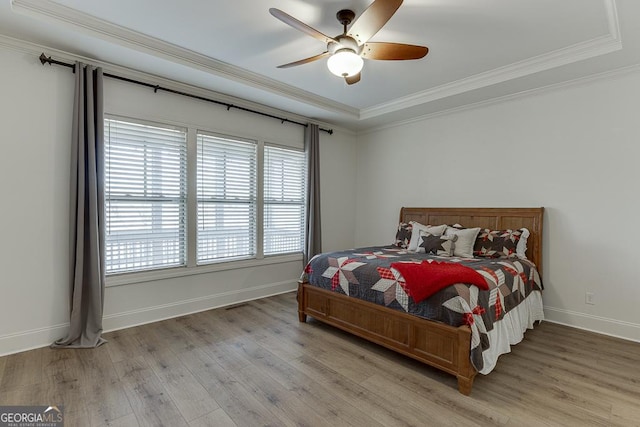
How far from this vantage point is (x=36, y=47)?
2697 mm

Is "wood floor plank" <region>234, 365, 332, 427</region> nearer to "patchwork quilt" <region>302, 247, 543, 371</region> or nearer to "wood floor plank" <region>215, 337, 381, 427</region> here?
"wood floor plank" <region>215, 337, 381, 427</region>

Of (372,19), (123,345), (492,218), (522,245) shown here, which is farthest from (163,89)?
(522,245)

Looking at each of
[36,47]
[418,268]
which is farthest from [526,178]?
[36,47]

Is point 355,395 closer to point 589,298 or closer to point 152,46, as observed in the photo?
point 589,298

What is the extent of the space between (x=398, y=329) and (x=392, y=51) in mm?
2200

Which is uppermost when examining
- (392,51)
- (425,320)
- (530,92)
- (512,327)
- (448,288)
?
(530,92)

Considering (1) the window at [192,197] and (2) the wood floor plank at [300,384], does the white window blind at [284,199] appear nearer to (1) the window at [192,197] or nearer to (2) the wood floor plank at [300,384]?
(1) the window at [192,197]

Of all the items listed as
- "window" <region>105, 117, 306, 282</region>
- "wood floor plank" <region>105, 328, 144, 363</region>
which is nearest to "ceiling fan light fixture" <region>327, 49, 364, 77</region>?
"window" <region>105, 117, 306, 282</region>

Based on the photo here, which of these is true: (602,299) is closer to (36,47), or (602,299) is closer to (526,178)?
(526,178)

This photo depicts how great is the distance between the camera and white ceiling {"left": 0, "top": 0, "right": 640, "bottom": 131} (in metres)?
2.32

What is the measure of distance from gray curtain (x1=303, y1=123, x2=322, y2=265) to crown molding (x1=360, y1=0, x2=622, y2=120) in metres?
1.15

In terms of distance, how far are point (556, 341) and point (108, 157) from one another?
4.66 meters

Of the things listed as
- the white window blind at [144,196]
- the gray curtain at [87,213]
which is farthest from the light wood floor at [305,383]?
the white window blind at [144,196]

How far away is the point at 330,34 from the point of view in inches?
107
